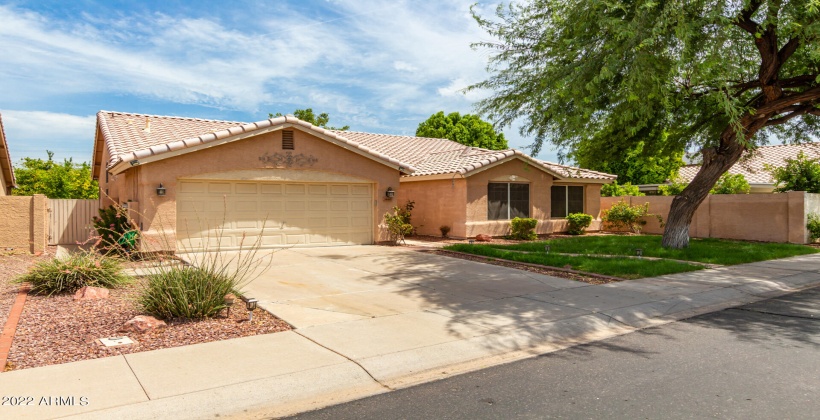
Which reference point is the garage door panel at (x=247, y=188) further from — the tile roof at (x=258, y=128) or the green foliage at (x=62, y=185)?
the green foliage at (x=62, y=185)

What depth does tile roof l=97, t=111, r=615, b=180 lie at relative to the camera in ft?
48.0

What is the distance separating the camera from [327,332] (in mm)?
6777

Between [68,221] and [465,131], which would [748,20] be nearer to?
[68,221]

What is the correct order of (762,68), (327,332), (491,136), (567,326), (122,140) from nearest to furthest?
(327,332)
(567,326)
(762,68)
(122,140)
(491,136)

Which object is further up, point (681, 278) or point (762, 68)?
point (762, 68)

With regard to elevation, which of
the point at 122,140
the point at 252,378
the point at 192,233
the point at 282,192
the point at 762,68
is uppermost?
the point at 762,68

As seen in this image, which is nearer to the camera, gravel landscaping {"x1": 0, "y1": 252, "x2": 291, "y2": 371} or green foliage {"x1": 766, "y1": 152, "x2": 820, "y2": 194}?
gravel landscaping {"x1": 0, "y1": 252, "x2": 291, "y2": 371}

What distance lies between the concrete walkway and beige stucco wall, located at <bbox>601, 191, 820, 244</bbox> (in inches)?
290

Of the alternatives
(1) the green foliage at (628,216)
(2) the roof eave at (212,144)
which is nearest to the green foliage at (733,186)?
(1) the green foliage at (628,216)

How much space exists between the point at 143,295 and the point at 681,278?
971 centimetres

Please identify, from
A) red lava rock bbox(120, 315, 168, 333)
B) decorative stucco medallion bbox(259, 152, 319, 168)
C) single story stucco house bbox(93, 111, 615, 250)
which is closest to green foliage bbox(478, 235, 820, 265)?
single story stucco house bbox(93, 111, 615, 250)

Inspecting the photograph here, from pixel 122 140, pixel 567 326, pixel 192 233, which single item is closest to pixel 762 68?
pixel 567 326

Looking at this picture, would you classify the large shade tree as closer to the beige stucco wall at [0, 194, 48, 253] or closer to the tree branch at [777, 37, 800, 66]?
the tree branch at [777, 37, 800, 66]

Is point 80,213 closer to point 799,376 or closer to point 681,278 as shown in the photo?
point 681,278
